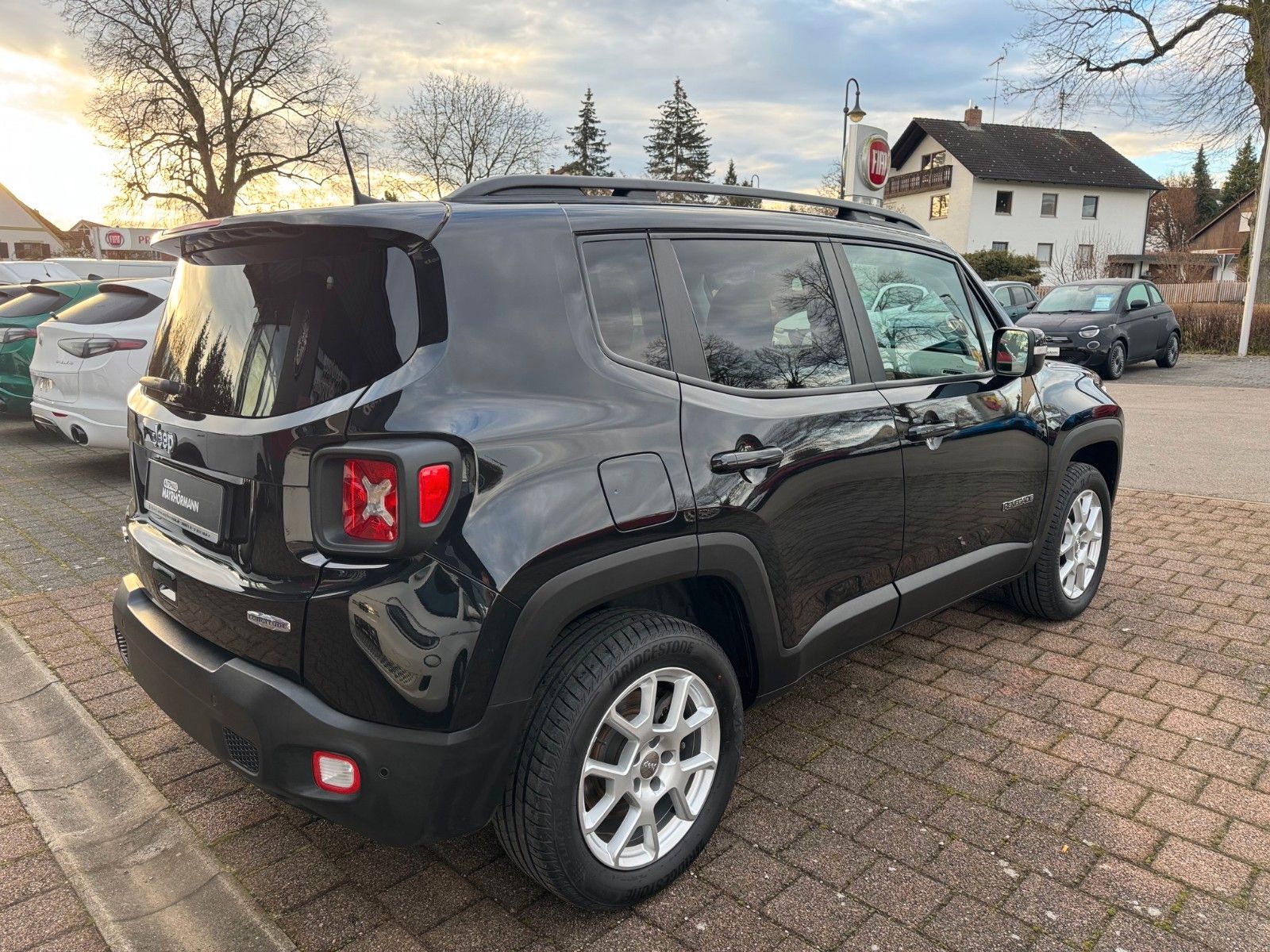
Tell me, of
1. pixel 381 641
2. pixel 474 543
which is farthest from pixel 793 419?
pixel 381 641

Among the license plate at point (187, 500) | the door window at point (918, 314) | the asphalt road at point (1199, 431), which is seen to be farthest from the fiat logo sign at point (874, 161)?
the license plate at point (187, 500)

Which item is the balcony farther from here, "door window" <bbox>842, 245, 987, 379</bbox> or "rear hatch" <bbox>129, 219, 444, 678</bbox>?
"rear hatch" <bbox>129, 219, 444, 678</bbox>

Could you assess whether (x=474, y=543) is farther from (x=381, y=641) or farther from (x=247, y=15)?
(x=247, y=15)

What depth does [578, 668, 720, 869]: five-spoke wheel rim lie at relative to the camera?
7.61 ft

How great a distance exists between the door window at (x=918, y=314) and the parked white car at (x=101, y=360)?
5.89 meters

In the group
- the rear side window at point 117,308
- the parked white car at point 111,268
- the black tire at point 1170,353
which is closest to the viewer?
the rear side window at point 117,308

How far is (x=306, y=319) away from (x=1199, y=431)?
10.9m

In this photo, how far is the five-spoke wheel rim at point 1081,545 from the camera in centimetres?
432

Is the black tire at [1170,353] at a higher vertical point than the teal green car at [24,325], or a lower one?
lower

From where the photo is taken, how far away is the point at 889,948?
2.24m

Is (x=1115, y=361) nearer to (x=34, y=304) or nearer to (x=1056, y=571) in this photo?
(x=1056, y=571)

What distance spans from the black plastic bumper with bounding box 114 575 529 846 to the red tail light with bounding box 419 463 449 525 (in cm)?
47

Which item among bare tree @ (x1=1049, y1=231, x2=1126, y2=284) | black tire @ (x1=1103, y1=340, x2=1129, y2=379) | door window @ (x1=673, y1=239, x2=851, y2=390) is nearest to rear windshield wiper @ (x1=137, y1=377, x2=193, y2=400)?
door window @ (x1=673, y1=239, x2=851, y2=390)

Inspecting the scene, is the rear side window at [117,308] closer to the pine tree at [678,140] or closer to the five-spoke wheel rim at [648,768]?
the five-spoke wheel rim at [648,768]
